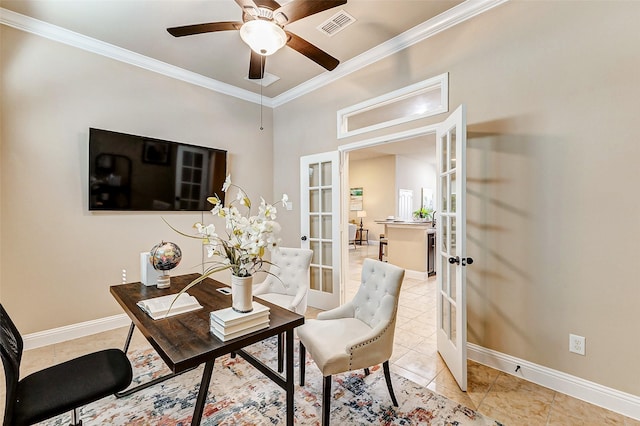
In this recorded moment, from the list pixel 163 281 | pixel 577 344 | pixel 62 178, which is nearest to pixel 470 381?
pixel 577 344

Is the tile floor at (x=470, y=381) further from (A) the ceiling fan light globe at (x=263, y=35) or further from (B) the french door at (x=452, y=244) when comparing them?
(A) the ceiling fan light globe at (x=263, y=35)

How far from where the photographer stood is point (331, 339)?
1.81 metres

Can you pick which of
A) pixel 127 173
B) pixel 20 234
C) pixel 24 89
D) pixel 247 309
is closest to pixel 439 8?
pixel 247 309

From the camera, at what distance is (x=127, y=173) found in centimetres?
311

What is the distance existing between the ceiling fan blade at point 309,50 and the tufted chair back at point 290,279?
5.74 feet

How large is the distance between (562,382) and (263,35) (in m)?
3.25

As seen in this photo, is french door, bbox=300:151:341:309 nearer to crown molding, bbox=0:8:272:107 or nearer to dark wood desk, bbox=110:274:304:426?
crown molding, bbox=0:8:272:107

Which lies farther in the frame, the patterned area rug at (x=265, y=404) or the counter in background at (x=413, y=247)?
the counter in background at (x=413, y=247)

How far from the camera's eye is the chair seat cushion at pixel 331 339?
1.60 m

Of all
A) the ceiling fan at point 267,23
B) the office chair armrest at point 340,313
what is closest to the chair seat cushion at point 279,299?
the office chair armrest at point 340,313

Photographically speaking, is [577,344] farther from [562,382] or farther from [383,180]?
[383,180]

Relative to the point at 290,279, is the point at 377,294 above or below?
above

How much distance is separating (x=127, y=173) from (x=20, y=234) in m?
1.04

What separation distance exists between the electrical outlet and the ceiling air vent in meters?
3.11
